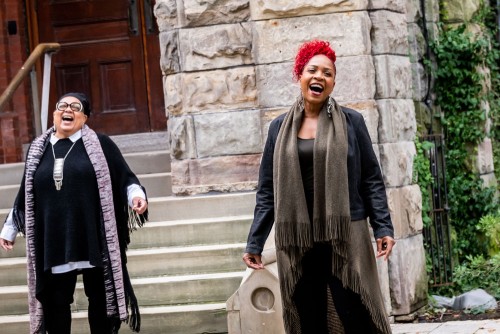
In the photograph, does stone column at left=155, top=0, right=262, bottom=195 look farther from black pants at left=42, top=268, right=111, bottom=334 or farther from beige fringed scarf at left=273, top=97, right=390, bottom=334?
beige fringed scarf at left=273, top=97, right=390, bottom=334

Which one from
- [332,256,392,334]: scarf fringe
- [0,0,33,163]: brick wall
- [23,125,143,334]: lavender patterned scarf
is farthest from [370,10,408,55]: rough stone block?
[0,0,33,163]: brick wall

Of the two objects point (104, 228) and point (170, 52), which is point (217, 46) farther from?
point (104, 228)

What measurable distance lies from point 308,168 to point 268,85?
10.8ft

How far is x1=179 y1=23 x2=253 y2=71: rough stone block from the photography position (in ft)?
30.4

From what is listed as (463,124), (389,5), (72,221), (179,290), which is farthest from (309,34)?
(72,221)

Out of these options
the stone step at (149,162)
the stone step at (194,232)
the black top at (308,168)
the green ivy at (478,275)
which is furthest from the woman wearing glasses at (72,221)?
the green ivy at (478,275)

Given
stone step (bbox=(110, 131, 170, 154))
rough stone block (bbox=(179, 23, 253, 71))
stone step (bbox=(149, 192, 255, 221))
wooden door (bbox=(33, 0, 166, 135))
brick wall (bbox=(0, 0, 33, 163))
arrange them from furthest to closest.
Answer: brick wall (bbox=(0, 0, 33, 163)), wooden door (bbox=(33, 0, 166, 135)), stone step (bbox=(110, 131, 170, 154)), rough stone block (bbox=(179, 23, 253, 71)), stone step (bbox=(149, 192, 255, 221))

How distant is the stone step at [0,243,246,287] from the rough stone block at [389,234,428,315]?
3.93 feet

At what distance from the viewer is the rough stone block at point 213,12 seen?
927 cm

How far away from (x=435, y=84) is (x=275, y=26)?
2210 mm

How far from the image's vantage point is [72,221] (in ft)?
23.2

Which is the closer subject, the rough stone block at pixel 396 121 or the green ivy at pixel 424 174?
the rough stone block at pixel 396 121

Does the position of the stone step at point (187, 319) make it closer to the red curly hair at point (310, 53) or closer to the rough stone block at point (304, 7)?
the rough stone block at point (304, 7)

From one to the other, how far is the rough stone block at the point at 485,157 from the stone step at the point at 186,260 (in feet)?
10.1
